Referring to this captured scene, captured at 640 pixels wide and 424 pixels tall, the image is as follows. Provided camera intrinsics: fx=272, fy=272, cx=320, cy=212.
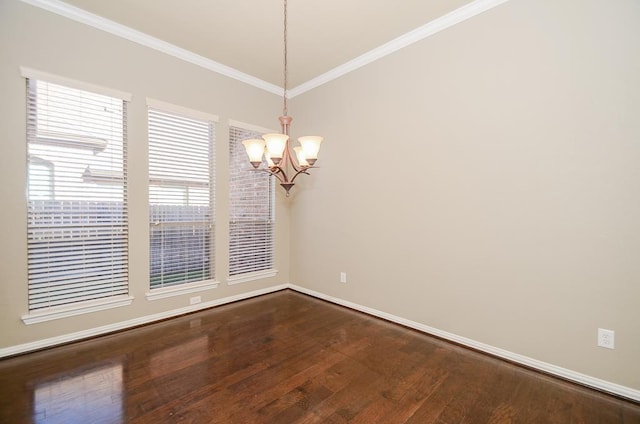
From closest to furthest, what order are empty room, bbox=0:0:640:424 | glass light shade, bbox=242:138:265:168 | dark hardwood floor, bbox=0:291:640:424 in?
dark hardwood floor, bbox=0:291:640:424, empty room, bbox=0:0:640:424, glass light shade, bbox=242:138:265:168

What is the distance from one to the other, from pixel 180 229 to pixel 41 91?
1738 millimetres

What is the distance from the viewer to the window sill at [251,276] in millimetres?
3694

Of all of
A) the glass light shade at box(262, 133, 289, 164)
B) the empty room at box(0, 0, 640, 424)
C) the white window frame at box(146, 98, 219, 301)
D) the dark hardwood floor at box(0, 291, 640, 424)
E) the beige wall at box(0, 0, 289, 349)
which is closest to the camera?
the dark hardwood floor at box(0, 291, 640, 424)

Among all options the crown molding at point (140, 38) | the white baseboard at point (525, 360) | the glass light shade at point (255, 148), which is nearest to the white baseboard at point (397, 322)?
the white baseboard at point (525, 360)

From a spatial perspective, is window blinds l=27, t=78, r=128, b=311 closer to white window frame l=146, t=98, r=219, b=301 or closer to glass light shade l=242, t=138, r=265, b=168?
white window frame l=146, t=98, r=219, b=301

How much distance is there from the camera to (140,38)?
2.90 meters

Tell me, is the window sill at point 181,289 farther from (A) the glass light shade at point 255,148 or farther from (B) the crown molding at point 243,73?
(B) the crown molding at point 243,73

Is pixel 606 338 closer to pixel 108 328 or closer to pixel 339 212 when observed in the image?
pixel 339 212

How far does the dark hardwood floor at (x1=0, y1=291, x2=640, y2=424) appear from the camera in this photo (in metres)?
1.69

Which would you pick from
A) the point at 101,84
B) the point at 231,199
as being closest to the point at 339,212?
the point at 231,199

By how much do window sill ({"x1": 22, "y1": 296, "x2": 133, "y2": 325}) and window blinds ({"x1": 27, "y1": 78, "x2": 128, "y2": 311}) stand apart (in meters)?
0.05

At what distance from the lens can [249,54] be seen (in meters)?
3.28

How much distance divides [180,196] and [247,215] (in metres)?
0.92

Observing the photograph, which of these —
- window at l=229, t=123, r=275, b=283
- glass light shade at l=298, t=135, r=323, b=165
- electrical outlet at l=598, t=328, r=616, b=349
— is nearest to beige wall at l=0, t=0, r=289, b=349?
window at l=229, t=123, r=275, b=283
